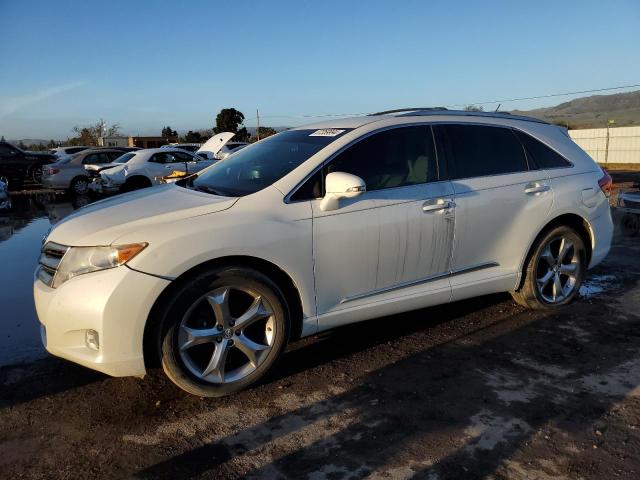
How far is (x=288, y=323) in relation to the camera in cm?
350

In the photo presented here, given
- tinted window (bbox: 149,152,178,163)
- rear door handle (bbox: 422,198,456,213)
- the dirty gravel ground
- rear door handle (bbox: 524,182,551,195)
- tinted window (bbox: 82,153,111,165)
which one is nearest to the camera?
the dirty gravel ground

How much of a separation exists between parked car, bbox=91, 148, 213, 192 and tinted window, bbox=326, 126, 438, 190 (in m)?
11.1

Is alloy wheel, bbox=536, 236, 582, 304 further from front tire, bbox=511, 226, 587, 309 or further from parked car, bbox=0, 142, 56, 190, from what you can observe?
parked car, bbox=0, 142, 56, 190

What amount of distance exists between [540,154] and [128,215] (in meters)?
3.48

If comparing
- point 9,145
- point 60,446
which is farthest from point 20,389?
point 9,145

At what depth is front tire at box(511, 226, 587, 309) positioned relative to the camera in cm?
471

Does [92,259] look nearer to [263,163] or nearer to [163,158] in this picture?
[263,163]

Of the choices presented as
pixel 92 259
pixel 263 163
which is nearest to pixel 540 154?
pixel 263 163

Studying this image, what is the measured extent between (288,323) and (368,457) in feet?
3.45

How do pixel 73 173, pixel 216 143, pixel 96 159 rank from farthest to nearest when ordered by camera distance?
1. pixel 96 159
2. pixel 73 173
3. pixel 216 143

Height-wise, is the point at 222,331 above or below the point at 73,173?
below

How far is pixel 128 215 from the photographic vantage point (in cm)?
335

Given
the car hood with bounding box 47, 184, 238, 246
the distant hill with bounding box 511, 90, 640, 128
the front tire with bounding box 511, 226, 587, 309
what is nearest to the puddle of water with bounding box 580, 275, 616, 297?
the front tire with bounding box 511, 226, 587, 309

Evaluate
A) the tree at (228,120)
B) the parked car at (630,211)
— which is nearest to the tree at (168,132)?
the tree at (228,120)
